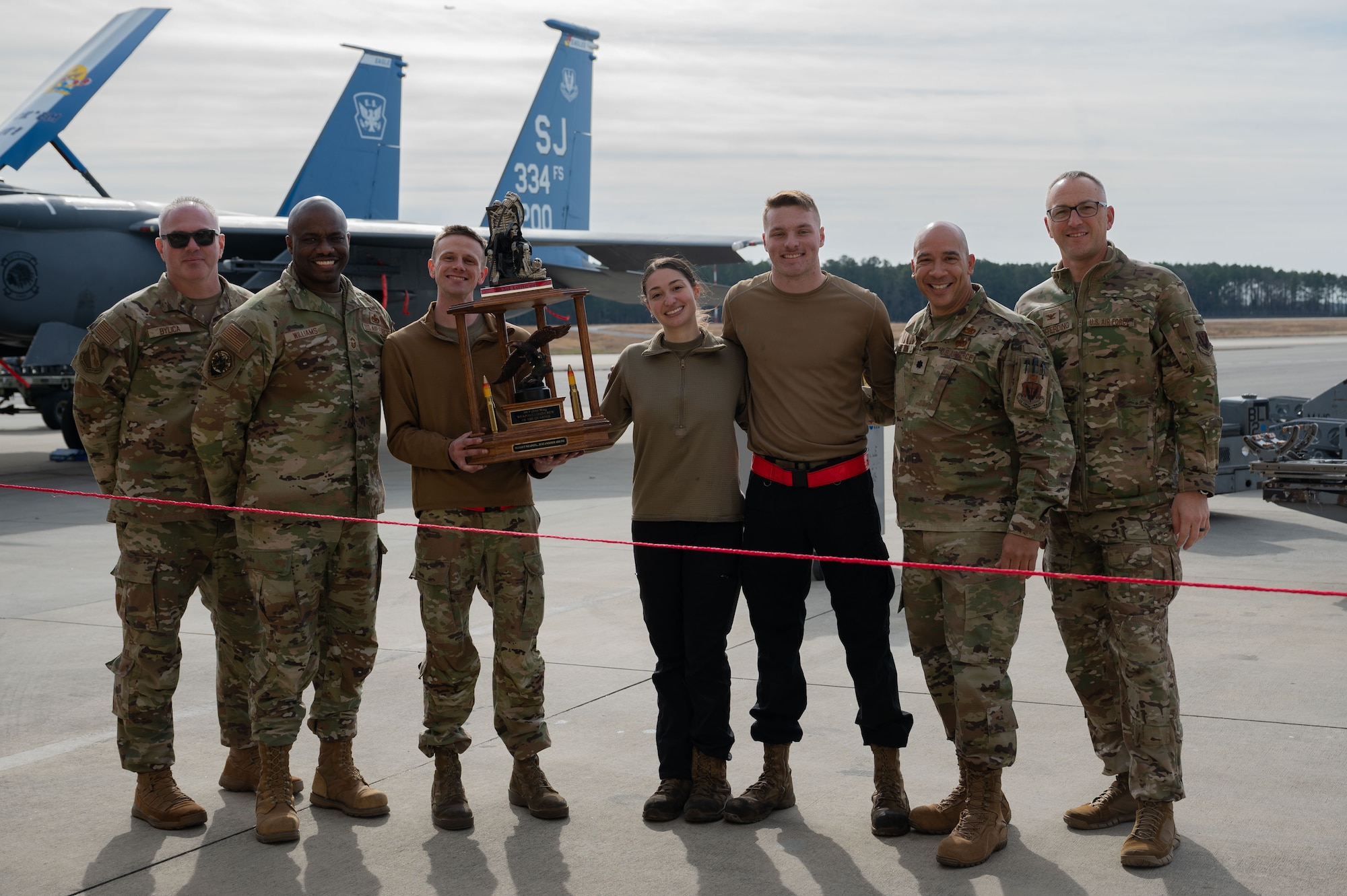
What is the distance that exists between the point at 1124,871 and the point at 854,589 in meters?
1.20

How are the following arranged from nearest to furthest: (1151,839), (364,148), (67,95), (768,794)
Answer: (1151,839)
(768,794)
(67,95)
(364,148)

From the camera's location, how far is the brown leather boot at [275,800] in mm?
4004

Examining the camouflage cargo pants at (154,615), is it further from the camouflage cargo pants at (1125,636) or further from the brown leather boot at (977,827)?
the camouflage cargo pants at (1125,636)

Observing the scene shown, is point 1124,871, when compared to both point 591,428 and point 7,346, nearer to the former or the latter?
point 591,428

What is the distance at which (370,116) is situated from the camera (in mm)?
22719

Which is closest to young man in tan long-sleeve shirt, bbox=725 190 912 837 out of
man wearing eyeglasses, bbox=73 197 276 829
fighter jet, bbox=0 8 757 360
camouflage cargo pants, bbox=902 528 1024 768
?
camouflage cargo pants, bbox=902 528 1024 768

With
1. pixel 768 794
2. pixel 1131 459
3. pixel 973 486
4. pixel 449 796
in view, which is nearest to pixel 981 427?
pixel 973 486

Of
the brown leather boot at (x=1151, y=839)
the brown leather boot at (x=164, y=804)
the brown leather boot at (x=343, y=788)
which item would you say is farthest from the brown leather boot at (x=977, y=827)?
the brown leather boot at (x=164, y=804)

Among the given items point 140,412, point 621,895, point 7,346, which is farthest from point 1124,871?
point 7,346

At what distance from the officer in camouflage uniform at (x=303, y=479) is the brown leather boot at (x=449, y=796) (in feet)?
0.69

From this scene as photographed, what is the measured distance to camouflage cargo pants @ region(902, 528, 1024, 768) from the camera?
3855 millimetres

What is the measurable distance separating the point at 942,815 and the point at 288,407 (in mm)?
2653

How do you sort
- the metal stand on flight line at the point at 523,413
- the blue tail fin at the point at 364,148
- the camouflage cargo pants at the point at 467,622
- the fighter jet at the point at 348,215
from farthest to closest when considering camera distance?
the blue tail fin at the point at 364,148 → the fighter jet at the point at 348,215 → the camouflage cargo pants at the point at 467,622 → the metal stand on flight line at the point at 523,413

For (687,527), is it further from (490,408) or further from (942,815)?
(942,815)
